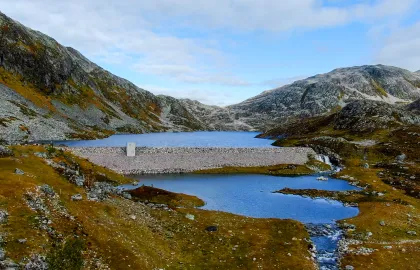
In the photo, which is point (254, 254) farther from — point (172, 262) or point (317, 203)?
point (317, 203)

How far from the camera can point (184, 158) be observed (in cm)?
10738

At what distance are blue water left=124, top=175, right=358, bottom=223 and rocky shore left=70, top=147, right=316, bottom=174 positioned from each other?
23.4 feet

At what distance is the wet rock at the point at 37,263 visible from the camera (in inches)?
1003

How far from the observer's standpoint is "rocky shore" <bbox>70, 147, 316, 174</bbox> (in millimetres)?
99125

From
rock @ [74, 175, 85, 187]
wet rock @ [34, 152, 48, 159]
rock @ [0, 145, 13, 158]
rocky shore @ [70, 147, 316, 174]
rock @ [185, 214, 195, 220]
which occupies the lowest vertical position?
rock @ [185, 214, 195, 220]

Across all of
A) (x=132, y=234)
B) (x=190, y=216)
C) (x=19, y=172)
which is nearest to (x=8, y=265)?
(x=132, y=234)

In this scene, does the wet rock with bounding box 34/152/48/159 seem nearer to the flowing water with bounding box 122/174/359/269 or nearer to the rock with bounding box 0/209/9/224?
the flowing water with bounding box 122/174/359/269

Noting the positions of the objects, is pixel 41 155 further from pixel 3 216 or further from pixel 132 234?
pixel 132 234

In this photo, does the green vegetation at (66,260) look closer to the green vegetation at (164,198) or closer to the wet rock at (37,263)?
the wet rock at (37,263)

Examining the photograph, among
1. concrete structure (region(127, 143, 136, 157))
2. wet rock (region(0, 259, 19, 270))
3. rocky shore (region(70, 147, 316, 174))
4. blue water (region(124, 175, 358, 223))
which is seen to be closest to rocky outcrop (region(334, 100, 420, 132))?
rocky shore (region(70, 147, 316, 174))

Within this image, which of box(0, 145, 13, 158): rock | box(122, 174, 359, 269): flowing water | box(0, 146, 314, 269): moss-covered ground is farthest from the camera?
box(0, 145, 13, 158): rock

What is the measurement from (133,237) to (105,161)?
64919 millimetres

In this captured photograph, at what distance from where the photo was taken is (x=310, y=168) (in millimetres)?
112375

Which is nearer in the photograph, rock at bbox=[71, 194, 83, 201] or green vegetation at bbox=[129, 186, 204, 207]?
rock at bbox=[71, 194, 83, 201]
